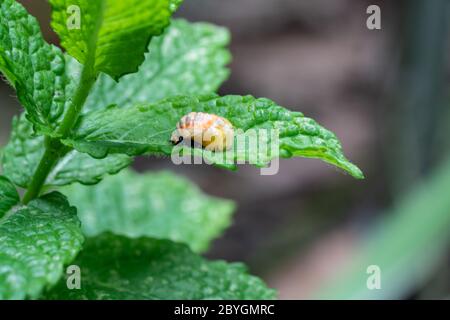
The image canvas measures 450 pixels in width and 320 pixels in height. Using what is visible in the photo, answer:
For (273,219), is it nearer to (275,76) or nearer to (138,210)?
(275,76)

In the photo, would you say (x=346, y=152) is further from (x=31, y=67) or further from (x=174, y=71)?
(x=31, y=67)

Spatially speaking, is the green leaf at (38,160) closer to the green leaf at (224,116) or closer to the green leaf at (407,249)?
the green leaf at (224,116)

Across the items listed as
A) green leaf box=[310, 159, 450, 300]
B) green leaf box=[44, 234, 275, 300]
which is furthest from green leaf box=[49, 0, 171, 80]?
green leaf box=[310, 159, 450, 300]

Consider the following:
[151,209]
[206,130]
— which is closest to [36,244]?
[206,130]

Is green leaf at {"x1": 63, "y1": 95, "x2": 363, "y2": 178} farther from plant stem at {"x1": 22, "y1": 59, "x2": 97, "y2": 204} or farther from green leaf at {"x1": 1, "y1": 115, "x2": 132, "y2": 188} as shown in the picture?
green leaf at {"x1": 1, "y1": 115, "x2": 132, "y2": 188}

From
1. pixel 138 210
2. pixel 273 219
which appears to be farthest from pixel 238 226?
pixel 138 210

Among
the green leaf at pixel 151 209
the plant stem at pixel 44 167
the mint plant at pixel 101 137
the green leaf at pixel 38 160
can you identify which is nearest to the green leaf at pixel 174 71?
the mint plant at pixel 101 137
